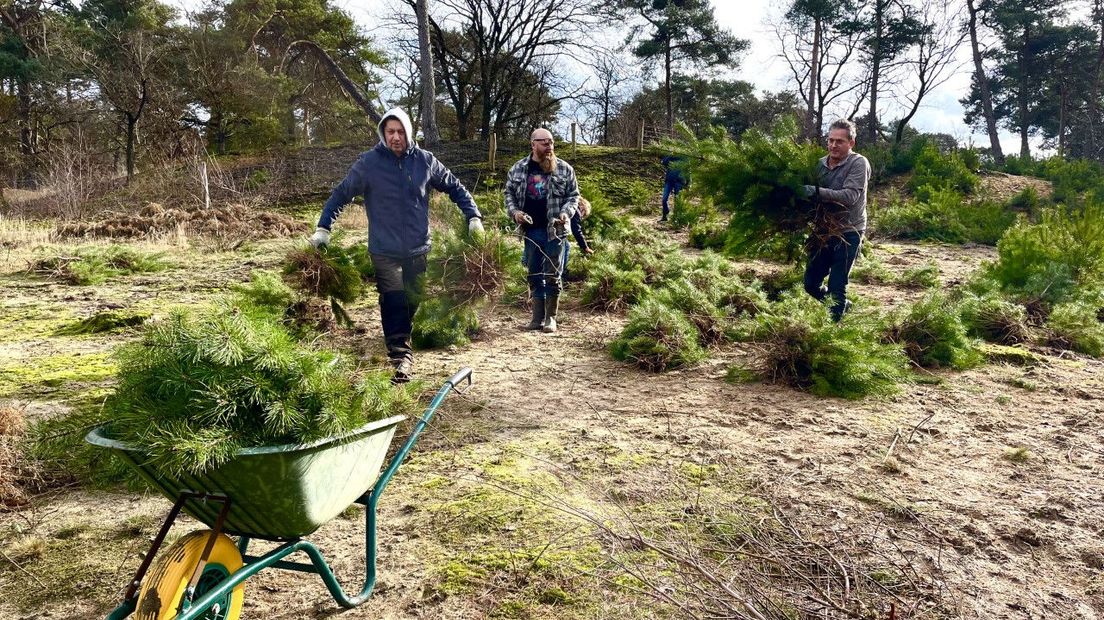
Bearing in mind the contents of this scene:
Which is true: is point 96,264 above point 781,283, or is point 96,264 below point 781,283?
above

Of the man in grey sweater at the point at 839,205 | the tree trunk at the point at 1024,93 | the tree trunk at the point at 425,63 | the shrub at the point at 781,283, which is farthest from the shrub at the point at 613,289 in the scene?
the tree trunk at the point at 1024,93

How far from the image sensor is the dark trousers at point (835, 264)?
5457mm

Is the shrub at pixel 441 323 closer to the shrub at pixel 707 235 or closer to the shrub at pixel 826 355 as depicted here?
the shrub at pixel 826 355

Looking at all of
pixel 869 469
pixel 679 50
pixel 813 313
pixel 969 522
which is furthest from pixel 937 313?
pixel 679 50

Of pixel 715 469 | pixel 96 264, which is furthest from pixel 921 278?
pixel 96 264

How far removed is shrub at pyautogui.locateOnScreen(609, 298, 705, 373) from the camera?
528cm

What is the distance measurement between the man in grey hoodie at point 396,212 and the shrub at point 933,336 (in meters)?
3.47

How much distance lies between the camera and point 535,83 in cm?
2614

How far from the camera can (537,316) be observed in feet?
22.1

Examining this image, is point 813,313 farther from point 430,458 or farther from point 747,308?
point 430,458

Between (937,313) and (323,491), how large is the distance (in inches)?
198

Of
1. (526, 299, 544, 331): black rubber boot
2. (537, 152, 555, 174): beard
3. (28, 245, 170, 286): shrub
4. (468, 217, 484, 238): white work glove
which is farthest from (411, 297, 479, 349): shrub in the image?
(28, 245, 170, 286): shrub

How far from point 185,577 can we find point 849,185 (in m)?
5.11

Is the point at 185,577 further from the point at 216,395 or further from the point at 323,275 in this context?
the point at 323,275
